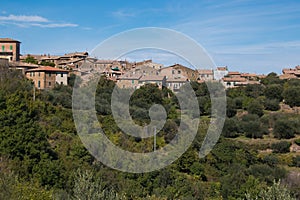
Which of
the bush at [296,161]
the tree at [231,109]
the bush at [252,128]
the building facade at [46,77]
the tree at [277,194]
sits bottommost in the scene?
the bush at [296,161]

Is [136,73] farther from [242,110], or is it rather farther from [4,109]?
[4,109]

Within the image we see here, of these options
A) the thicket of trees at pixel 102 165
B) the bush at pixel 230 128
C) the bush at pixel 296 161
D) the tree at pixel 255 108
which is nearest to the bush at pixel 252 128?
the thicket of trees at pixel 102 165

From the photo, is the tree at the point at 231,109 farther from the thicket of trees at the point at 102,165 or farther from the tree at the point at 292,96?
the tree at the point at 292,96

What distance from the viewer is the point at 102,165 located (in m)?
16.6

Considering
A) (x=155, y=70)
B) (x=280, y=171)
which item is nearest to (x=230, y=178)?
(x=280, y=171)

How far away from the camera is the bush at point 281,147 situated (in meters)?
25.2

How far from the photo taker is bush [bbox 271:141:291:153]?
82.5 ft

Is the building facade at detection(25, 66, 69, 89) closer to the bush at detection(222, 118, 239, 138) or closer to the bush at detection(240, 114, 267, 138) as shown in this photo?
the bush at detection(222, 118, 239, 138)

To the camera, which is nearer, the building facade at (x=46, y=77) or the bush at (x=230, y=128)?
the bush at (x=230, y=128)

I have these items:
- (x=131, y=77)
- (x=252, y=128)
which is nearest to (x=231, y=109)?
(x=252, y=128)

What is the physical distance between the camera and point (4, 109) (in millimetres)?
18062

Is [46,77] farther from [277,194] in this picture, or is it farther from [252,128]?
[277,194]

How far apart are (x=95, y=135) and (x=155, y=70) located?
19657mm

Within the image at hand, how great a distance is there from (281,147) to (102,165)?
12.9m
